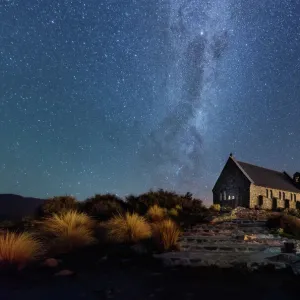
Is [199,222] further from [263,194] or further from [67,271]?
[263,194]

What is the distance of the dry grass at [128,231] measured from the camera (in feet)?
41.5

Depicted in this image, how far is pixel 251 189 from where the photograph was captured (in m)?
36.0

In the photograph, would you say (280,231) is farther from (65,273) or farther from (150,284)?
(65,273)

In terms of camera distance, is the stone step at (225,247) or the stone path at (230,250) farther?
the stone step at (225,247)

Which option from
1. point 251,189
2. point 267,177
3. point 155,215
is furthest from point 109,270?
point 267,177

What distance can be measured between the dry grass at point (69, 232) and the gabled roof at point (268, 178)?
27.1 meters

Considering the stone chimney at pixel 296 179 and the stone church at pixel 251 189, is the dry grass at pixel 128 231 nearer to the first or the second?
the stone church at pixel 251 189

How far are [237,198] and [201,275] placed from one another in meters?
30.3

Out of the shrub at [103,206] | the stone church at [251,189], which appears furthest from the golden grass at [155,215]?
the stone church at [251,189]

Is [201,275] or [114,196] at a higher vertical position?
[114,196]

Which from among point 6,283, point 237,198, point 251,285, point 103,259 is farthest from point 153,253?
point 237,198

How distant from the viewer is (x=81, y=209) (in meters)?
20.3

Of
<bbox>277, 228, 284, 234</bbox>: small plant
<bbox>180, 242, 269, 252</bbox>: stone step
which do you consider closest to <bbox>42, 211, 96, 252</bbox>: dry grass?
<bbox>180, 242, 269, 252</bbox>: stone step

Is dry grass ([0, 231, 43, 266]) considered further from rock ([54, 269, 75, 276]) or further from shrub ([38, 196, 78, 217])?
shrub ([38, 196, 78, 217])
